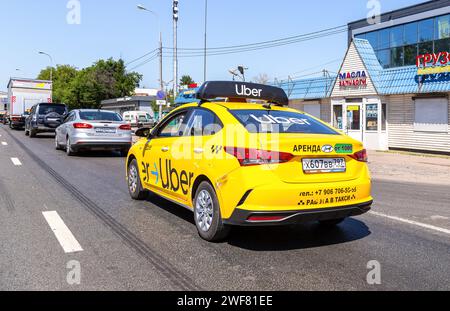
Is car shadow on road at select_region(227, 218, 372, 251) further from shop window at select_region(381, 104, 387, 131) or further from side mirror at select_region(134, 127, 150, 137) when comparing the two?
shop window at select_region(381, 104, 387, 131)

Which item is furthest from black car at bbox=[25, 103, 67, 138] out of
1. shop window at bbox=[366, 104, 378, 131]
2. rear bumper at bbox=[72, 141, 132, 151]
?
shop window at bbox=[366, 104, 378, 131]

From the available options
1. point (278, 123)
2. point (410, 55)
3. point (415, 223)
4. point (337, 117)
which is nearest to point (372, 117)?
point (337, 117)

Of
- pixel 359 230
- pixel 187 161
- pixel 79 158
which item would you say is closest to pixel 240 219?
pixel 187 161

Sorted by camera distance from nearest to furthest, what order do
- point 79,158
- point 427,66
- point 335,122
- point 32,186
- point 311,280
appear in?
1. point 311,280
2. point 32,186
3. point 79,158
4. point 427,66
5. point 335,122

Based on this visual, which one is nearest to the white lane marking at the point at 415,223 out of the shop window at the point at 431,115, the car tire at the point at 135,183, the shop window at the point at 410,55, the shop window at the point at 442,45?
the car tire at the point at 135,183

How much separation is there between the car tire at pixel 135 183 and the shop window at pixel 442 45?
1956 cm

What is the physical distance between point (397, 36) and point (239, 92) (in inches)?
876

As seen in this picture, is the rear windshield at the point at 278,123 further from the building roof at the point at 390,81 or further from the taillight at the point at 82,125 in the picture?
the building roof at the point at 390,81

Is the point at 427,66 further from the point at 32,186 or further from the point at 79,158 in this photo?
the point at 32,186

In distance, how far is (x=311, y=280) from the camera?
3.81m

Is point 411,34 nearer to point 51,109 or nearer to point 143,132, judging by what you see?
point 51,109

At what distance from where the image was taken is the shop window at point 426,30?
22.6m

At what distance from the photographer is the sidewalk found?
456 inches

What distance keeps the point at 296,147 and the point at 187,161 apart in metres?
1.50
